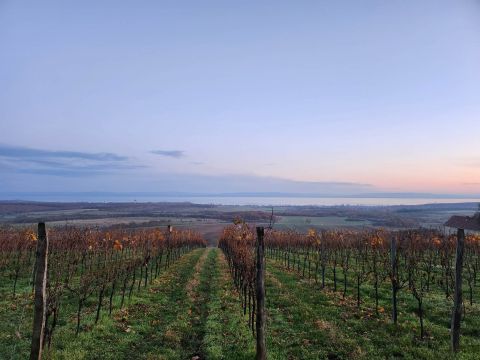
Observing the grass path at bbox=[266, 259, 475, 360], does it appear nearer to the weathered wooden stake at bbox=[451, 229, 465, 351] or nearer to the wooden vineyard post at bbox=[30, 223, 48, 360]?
the weathered wooden stake at bbox=[451, 229, 465, 351]

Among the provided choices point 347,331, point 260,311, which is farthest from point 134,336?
point 347,331

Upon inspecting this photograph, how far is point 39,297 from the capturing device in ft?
23.1

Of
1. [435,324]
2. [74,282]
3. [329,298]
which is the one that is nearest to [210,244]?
[74,282]

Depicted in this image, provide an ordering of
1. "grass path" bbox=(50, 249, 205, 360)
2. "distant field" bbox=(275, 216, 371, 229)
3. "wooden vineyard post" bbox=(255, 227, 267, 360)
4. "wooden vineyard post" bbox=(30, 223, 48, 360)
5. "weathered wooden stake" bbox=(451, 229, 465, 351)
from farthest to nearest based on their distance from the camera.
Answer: "distant field" bbox=(275, 216, 371, 229) < "grass path" bbox=(50, 249, 205, 360) < "weathered wooden stake" bbox=(451, 229, 465, 351) < "wooden vineyard post" bbox=(255, 227, 267, 360) < "wooden vineyard post" bbox=(30, 223, 48, 360)

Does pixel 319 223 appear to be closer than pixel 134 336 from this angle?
No

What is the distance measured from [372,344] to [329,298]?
17.4ft

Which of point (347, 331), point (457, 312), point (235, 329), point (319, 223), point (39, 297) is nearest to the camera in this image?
point (39, 297)

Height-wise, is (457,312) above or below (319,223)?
above

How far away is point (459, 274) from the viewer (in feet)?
27.1

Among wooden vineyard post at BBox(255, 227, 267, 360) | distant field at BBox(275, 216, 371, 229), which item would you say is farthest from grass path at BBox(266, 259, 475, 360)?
distant field at BBox(275, 216, 371, 229)

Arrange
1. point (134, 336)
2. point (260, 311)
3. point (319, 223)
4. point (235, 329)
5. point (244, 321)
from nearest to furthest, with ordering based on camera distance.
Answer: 1. point (260, 311)
2. point (134, 336)
3. point (235, 329)
4. point (244, 321)
5. point (319, 223)

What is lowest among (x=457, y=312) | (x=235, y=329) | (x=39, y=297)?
(x=235, y=329)

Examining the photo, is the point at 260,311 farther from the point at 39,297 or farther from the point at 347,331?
the point at 39,297

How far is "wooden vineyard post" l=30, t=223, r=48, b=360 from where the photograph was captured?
22.7ft
